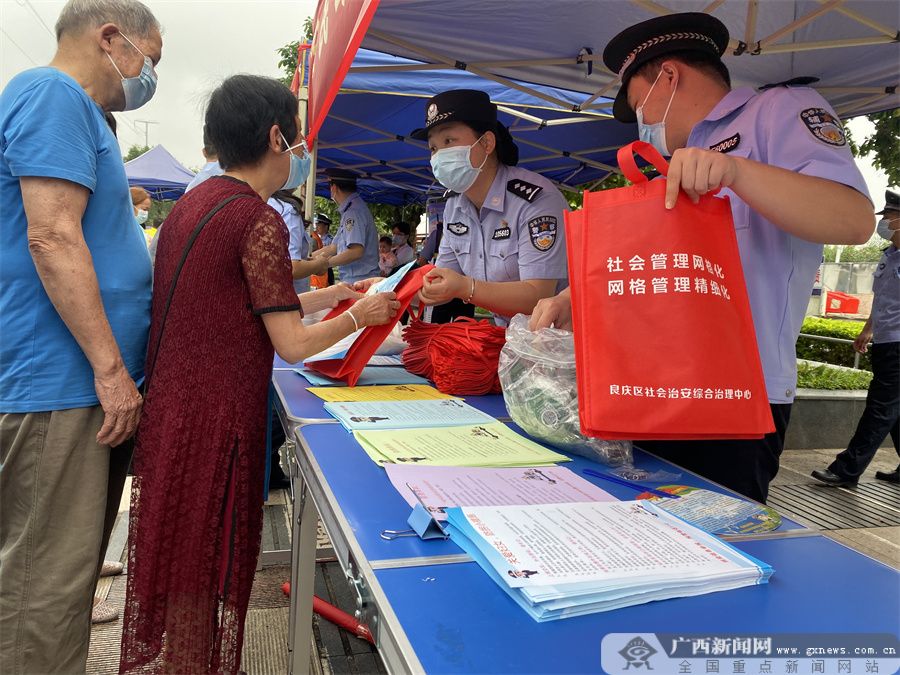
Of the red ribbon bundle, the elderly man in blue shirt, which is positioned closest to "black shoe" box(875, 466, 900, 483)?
the red ribbon bundle

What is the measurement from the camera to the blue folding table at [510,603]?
2.09ft

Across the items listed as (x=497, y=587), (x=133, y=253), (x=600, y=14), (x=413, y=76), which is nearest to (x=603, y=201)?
(x=497, y=587)

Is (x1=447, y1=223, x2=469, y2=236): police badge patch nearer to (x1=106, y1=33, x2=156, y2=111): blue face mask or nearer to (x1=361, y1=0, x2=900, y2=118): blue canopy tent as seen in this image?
(x1=106, y1=33, x2=156, y2=111): blue face mask

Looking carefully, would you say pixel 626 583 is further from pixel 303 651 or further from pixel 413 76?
pixel 413 76

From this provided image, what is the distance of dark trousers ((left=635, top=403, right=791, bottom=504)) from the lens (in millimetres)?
1316

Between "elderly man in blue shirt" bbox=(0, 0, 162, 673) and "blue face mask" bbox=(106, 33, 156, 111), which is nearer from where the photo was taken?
"elderly man in blue shirt" bbox=(0, 0, 162, 673)

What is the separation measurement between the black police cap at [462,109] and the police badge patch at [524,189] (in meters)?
0.24

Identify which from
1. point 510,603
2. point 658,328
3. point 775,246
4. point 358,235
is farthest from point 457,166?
point 358,235

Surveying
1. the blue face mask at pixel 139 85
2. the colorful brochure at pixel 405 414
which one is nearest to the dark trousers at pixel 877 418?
the colorful brochure at pixel 405 414

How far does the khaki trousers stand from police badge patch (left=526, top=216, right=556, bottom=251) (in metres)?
1.50

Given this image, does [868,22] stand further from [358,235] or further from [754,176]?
[358,235]

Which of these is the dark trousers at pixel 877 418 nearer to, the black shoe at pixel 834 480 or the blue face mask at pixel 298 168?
the black shoe at pixel 834 480

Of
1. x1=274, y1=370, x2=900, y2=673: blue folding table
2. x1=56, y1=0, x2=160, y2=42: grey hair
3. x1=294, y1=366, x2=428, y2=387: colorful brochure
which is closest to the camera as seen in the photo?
x1=274, y1=370, x2=900, y2=673: blue folding table

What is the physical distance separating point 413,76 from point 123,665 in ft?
13.8
